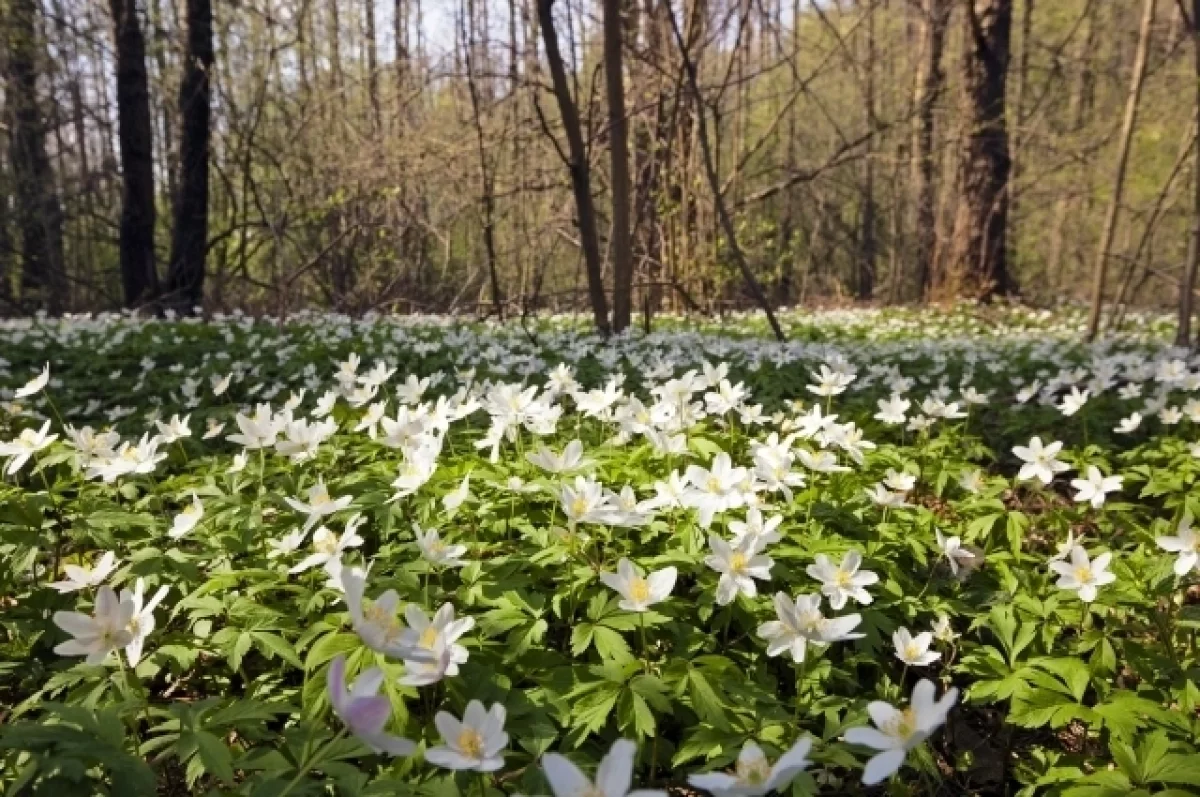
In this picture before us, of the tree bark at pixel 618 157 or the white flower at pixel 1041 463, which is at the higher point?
the tree bark at pixel 618 157

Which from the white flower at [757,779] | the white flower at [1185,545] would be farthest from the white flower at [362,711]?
the white flower at [1185,545]

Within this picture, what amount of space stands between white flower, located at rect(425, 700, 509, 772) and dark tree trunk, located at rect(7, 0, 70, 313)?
15322mm

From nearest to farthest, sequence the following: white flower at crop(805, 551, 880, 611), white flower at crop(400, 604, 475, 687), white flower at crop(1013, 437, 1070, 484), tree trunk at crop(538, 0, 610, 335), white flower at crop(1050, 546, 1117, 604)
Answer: white flower at crop(400, 604, 475, 687)
white flower at crop(805, 551, 880, 611)
white flower at crop(1050, 546, 1117, 604)
white flower at crop(1013, 437, 1070, 484)
tree trunk at crop(538, 0, 610, 335)

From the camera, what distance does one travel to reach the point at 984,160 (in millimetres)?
12750

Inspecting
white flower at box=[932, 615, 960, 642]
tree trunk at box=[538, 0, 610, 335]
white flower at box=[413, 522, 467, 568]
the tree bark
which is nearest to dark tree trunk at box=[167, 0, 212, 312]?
tree trunk at box=[538, 0, 610, 335]

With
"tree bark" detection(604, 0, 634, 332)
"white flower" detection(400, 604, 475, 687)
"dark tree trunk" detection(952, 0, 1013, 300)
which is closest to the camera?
"white flower" detection(400, 604, 475, 687)

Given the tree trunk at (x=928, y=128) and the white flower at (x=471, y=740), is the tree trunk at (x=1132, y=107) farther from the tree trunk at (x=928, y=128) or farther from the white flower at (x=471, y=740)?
the white flower at (x=471, y=740)

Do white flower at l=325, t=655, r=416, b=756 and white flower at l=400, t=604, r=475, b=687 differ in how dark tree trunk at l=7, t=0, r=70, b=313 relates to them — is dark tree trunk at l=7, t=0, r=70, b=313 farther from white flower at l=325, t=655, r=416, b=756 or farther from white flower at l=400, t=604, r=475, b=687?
white flower at l=325, t=655, r=416, b=756

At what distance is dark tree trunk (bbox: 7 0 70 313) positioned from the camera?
14.1 meters

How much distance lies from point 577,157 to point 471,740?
662 centimetres

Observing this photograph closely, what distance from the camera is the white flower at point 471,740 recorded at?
1245 mm

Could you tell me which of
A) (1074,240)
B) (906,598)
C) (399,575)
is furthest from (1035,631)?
(1074,240)

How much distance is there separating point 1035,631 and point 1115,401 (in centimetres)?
302

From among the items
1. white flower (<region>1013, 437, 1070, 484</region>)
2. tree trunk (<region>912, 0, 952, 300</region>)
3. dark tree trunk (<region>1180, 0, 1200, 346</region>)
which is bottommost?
white flower (<region>1013, 437, 1070, 484</region>)
